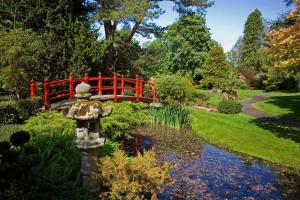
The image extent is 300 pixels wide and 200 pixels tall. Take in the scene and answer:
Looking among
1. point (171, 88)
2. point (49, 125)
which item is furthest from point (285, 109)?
point (49, 125)

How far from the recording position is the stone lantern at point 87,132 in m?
7.31

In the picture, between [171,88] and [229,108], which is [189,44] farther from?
[229,108]

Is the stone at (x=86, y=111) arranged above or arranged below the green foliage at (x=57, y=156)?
above

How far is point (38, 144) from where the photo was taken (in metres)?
9.02

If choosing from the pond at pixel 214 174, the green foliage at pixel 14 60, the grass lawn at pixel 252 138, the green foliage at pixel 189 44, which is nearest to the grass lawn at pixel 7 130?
the green foliage at pixel 14 60

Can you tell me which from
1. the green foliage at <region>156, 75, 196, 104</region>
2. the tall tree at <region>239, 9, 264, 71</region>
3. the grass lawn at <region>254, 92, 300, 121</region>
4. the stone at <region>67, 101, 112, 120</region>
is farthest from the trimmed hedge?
the tall tree at <region>239, 9, 264, 71</region>

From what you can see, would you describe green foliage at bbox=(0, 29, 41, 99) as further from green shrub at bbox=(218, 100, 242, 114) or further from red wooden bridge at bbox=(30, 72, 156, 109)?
green shrub at bbox=(218, 100, 242, 114)

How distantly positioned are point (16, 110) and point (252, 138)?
10.5m

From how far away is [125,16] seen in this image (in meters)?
20.8

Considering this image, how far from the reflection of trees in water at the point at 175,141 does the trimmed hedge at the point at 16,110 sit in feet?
17.6

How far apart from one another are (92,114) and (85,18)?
14598 mm

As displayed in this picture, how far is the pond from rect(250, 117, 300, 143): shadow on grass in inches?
166

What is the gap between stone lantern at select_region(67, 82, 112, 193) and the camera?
731cm

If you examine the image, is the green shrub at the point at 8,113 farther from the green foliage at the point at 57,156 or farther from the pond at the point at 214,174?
the pond at the point at 214,174
